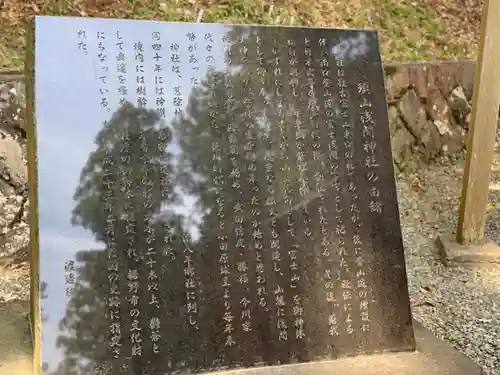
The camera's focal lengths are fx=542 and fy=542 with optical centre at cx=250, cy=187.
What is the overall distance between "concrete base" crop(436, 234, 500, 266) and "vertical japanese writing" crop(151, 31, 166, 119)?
2.47m

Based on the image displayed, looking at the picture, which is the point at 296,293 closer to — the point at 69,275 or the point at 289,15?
the point at 69,275

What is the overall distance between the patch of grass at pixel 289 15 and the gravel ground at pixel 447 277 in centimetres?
107

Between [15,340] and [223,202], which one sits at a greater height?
[223,202]

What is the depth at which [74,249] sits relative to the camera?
5.55 feet

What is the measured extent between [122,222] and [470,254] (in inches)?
103

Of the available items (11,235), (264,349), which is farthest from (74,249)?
(11,235)

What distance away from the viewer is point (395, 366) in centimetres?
186

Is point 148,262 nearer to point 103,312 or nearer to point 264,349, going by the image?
point 103,312

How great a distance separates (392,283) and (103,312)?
102 centimetres

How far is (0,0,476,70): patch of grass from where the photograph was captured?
12.2 feet

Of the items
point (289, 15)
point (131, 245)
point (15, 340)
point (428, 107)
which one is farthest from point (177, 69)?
point (428, 107)

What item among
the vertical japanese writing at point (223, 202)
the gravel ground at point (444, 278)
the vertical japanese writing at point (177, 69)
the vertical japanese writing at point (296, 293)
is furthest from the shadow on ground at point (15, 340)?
the vertical japanese writing at point (177, 69)

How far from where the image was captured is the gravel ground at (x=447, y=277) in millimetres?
2682

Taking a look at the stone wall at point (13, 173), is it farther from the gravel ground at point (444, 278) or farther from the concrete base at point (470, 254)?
the concrete base at point (470, 254)
